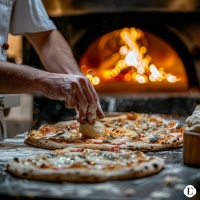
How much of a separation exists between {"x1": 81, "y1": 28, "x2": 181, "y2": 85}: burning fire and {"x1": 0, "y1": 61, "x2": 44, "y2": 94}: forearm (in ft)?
7.01

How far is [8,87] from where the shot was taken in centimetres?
207

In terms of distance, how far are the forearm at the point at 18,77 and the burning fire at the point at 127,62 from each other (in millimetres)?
2135

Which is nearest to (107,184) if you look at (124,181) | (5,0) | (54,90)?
(124,181)

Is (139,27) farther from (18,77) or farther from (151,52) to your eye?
(18,77)

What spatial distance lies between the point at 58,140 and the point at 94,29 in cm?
207

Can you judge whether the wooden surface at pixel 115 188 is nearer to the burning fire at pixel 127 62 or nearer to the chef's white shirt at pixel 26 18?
the chef's white shirt at pixel 26 18

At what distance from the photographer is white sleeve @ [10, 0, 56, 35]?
2.70 metres

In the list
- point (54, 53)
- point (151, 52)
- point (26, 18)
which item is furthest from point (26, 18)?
point (151, 52)

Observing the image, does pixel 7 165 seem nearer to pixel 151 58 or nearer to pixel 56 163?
pixel 56 163

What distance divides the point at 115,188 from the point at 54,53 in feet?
4.67

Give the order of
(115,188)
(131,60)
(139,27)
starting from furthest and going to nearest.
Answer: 1. (131,60)
2. (139,27)
3. (115,188)

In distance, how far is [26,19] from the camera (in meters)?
2.69

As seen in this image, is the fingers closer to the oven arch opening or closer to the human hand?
the human hand

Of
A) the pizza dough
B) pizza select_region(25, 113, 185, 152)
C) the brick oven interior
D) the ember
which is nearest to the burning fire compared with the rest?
the ember
